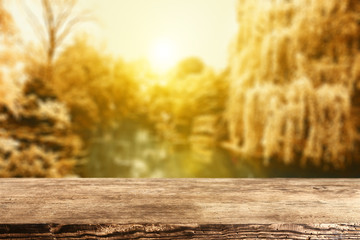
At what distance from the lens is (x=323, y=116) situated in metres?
1.78

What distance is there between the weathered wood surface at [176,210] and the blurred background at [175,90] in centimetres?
136

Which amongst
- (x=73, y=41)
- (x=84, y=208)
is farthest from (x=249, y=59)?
(x=84, y=208)

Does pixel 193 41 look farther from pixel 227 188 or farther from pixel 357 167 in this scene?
pixel 227 188

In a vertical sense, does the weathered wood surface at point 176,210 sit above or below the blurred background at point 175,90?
below

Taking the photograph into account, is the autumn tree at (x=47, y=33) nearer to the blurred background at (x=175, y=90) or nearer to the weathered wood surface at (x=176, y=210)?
the blurred background at (x=175, y=90)

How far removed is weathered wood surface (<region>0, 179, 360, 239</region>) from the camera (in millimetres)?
328

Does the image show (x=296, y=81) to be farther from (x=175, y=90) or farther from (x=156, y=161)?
(x=156, y=161)

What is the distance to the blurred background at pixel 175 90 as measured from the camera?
5.68 feet

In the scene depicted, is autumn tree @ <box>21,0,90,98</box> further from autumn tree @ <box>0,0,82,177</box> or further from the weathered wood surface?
the weathered wood surface

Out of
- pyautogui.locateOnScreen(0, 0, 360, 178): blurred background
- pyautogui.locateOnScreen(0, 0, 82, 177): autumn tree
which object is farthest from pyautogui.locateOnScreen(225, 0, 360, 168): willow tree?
pyautogui.locateOnScreen(0, 0, 82, 177): autumn tree

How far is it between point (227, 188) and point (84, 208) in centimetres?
25

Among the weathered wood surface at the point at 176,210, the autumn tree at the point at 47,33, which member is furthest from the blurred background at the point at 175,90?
the weathered wood surface at the point at 176,210

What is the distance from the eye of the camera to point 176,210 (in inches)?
14.7

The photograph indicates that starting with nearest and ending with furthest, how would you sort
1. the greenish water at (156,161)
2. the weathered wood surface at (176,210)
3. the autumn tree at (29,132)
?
the weathered wood surface at (176,210) → the autumn tree at (29,132) → the greenish water at (156,161)
